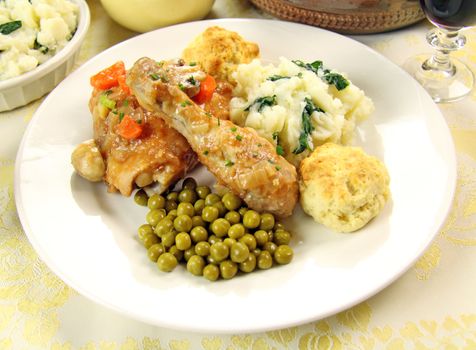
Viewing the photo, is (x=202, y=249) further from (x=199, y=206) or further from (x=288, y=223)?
(x=288, y=223)

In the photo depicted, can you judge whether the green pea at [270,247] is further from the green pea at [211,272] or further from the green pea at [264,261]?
the green pea at [211,272]

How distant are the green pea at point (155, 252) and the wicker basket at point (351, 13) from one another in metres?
2.17

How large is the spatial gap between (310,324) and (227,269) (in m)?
0.44

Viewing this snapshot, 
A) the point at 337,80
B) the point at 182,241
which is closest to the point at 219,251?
the point at 182,241

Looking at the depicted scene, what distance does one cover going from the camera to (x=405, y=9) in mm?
3852

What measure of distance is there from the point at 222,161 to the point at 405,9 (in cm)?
207

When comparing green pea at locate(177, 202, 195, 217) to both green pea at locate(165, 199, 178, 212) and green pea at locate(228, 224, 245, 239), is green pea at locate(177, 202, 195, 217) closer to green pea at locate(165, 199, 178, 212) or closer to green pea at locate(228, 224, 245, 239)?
green pea at locate(165, 199, 178, 212)

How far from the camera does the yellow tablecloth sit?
7.63ft

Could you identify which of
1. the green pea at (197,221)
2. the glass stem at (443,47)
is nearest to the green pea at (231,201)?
the green pea at (197,221)

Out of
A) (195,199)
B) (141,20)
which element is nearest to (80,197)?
(195,199)

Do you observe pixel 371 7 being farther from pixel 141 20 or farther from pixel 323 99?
pixel 141 20

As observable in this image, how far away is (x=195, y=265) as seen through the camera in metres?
2.40

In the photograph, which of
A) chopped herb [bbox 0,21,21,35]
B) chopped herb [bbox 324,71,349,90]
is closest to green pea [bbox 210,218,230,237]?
chopped herb [bbox 324,71,349,90]

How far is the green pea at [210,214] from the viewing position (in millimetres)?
2584
